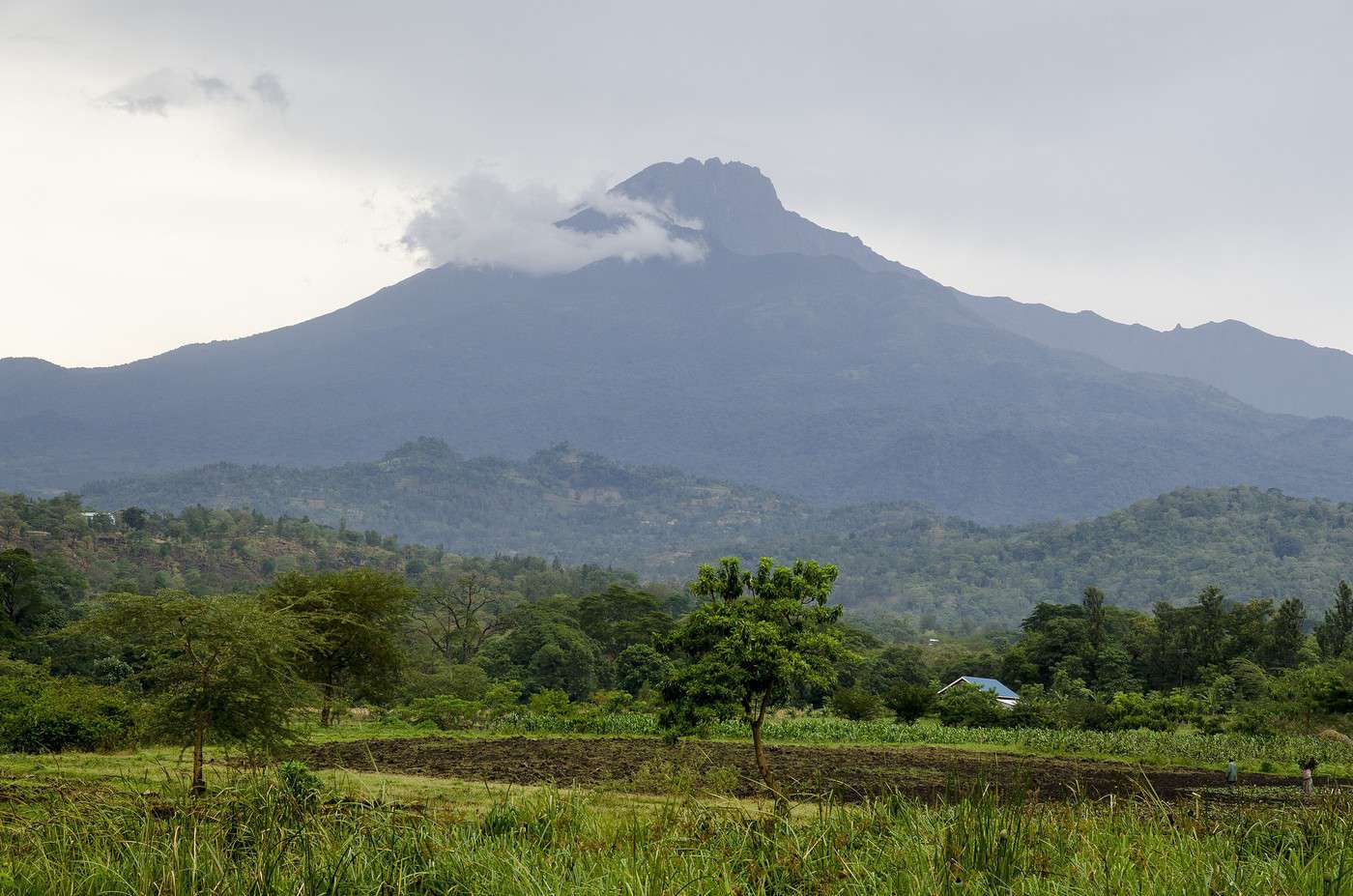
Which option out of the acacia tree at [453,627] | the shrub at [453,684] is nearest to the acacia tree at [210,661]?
the shrub at [453,684]

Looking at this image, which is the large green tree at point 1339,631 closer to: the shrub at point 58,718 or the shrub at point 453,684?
the shrub at point 453,684

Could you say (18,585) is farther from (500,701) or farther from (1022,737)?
(1022,737)

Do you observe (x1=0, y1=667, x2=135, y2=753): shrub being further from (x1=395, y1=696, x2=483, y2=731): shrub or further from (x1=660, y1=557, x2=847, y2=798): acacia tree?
(x1=660, y1=557, x2=847, y2=798): acacia tree

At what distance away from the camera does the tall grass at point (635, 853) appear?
286 inches

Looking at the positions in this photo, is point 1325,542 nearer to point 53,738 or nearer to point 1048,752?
point 1048,752

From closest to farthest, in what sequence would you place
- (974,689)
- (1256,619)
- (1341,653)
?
(974,689) → (1341,653) → (1256,619)

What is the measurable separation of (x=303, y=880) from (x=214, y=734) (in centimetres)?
1338

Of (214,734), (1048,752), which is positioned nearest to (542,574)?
(1048,752)

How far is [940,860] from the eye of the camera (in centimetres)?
780

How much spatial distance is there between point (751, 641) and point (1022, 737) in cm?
2149

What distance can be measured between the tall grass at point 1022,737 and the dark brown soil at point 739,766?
270 cm

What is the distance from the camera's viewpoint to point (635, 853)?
789 centimetres

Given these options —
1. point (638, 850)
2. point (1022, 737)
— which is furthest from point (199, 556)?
point (638, 850)

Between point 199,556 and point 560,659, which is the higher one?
point 560,659
